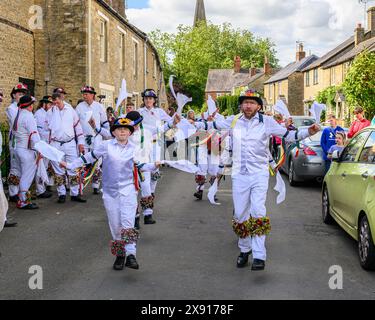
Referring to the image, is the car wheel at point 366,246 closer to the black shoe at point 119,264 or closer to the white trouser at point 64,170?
the black shoe at point 119,264

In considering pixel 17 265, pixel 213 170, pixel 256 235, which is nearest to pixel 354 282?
pixel 256 235

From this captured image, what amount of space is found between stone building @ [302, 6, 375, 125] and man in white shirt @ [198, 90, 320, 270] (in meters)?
32.9

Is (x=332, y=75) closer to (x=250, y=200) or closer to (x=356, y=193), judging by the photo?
(x=356, y=193)

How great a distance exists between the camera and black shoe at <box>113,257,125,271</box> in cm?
611

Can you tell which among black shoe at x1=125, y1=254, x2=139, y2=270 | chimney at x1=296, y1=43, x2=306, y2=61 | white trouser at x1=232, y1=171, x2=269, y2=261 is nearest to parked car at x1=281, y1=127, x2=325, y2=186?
white trouser at x1=232, y1=171, x2=269, y2=261

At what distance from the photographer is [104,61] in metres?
24.0

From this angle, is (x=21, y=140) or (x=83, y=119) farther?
(x=83, y=119)

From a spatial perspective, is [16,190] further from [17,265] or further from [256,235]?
[256,235]

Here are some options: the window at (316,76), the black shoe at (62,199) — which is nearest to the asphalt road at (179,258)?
the black shoe at (62,199)

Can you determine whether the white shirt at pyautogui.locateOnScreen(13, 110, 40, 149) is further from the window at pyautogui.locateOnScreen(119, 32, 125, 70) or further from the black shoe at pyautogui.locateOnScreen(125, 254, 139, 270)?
the window at pyautogui.locateOnScreen(119, 32, 125, 70)

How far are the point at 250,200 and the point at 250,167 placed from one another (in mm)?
398

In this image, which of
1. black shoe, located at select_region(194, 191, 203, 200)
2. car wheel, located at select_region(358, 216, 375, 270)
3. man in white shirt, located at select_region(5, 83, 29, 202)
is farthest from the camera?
black shoe, located at select_region(194, 191, 203, 200)
